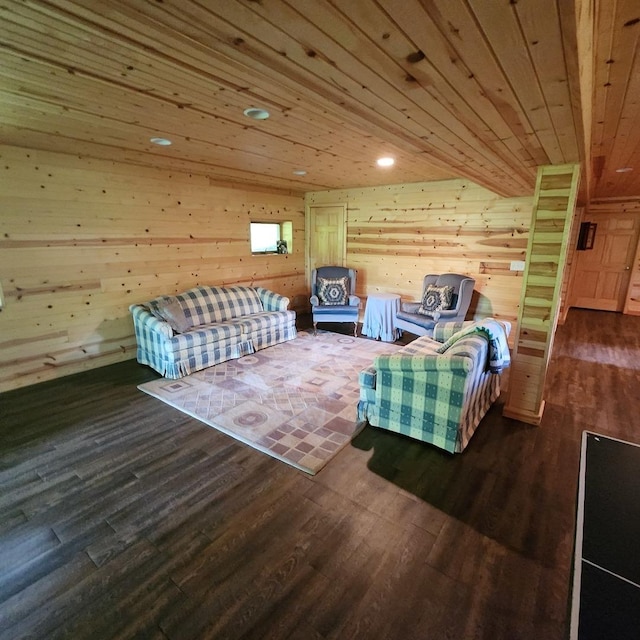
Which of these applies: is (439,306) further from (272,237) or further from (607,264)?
(607,264)

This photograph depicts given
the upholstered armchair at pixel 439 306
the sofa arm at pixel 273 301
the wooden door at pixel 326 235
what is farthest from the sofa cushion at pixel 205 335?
the wooden door at pixel 326 235

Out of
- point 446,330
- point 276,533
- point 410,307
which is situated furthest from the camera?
point 410,307

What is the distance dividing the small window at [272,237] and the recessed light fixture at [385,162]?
280cm

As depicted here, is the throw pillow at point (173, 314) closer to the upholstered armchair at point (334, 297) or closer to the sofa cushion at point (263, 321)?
the sofa cushion at point (263, 321)

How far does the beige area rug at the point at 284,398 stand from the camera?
2.74 meters

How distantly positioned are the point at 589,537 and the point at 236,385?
3.21m

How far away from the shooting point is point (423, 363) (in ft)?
8.31

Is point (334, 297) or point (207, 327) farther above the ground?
→ point (334, 297)

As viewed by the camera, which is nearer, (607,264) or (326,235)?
(326,235)

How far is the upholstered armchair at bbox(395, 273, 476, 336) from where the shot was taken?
15.6 feet

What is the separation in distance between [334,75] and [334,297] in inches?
177

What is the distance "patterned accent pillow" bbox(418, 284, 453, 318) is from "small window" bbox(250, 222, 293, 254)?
112 inches

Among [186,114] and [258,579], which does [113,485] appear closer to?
[258,579]

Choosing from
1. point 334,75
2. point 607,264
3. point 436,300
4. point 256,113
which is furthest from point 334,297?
point 607,264
